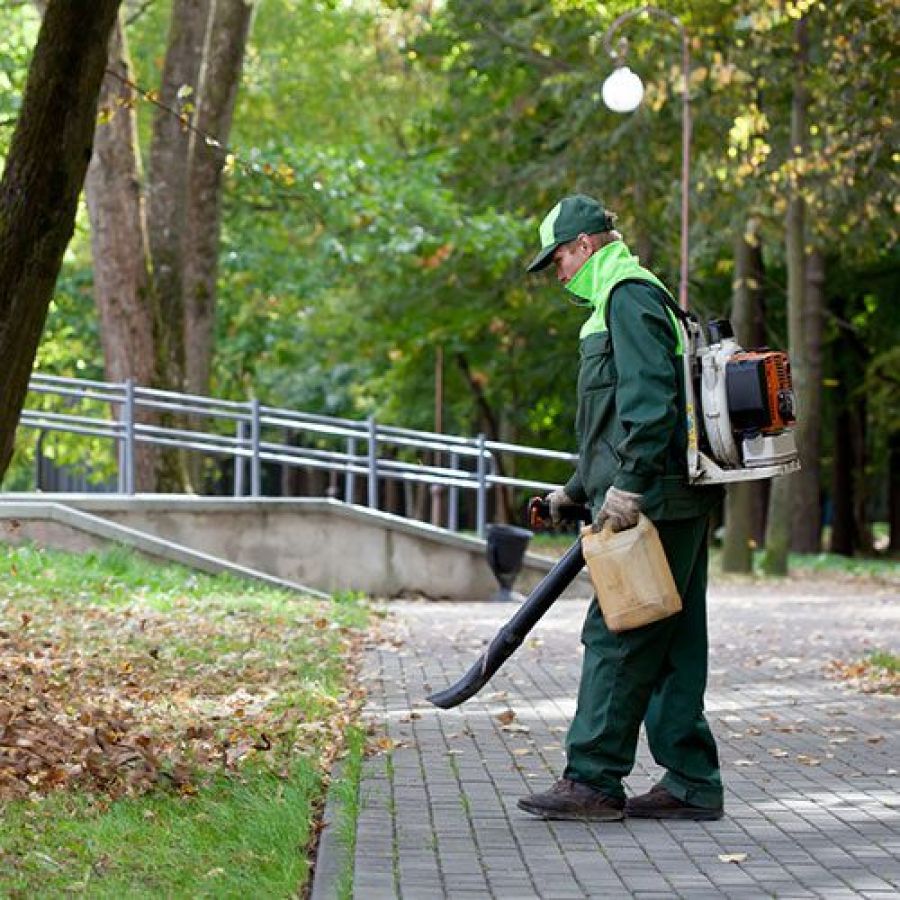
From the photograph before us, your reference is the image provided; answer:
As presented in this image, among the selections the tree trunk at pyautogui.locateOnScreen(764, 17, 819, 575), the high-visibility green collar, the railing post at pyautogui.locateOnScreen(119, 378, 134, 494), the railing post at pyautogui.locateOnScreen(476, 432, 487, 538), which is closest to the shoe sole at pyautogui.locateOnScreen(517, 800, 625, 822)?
the high-visibility green collar

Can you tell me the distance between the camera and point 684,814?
7676mm

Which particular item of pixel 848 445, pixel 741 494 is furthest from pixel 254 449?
pixel 848 445

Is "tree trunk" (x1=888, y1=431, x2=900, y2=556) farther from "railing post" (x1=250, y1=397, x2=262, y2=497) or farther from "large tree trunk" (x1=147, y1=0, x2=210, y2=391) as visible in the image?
"railing post" (x1=250, y1=397, x2=262, y2=497)

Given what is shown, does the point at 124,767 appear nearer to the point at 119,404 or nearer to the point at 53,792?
the point at 53,792

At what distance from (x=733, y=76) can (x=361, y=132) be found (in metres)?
17.8

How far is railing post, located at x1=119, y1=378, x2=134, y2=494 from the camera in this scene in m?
21.4

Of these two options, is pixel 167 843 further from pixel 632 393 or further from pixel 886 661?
pixel 886 661

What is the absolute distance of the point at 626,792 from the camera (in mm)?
8273

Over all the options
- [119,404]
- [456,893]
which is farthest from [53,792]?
Result: [119,404]

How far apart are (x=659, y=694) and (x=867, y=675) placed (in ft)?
19.4

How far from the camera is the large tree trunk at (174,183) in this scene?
77.4ft

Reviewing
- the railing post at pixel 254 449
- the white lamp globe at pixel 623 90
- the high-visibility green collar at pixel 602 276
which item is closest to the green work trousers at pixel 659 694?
the high-visibility green collar at pixel 602 276

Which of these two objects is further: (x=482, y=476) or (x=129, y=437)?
(x=482, y=476)

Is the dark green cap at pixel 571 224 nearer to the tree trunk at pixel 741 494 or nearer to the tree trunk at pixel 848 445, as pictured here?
the tree trunk at pixel 741 494
